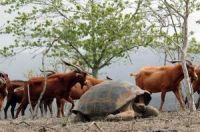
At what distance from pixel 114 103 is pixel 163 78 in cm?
634

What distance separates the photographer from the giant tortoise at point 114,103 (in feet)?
44.1

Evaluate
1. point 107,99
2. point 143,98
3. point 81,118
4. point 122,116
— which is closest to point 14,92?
point 81,118

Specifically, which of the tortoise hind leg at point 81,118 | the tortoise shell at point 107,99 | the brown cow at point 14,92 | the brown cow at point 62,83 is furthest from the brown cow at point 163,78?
the tortoise hind leg at point 81,118

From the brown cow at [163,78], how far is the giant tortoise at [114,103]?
4.73 meters

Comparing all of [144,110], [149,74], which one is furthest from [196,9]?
[144,110]

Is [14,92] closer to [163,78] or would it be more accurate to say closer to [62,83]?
[62,83]

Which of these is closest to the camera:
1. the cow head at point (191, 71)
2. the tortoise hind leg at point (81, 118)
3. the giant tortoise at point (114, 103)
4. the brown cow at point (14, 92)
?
the giant tortoise at point (114, 103)

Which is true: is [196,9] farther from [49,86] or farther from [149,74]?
[49,86]

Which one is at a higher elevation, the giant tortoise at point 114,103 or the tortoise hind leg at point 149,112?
the giant tortoise at point 114,103

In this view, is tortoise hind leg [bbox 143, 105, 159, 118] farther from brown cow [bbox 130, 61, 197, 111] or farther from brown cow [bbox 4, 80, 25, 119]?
brown cow [bbox 4, 80, 25, 119]

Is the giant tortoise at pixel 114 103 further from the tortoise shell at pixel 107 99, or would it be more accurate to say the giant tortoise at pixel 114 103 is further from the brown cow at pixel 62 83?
the brown cow at pixel 62 83

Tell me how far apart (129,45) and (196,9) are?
490cm

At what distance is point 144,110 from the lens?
46.1 feet

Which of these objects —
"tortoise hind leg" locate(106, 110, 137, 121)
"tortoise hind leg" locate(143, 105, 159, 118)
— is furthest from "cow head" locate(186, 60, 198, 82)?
"tortoise hind leg" locate(106, 110, 137, 121)
